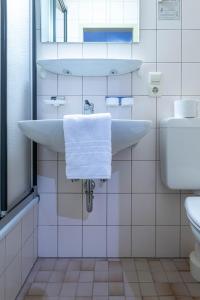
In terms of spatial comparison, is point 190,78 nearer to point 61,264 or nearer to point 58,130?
point 58,130

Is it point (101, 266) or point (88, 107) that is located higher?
point (88, 107)

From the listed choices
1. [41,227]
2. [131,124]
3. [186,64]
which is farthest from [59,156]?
[186,64]

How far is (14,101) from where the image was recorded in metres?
1.38

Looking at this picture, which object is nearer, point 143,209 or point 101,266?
point 101,266

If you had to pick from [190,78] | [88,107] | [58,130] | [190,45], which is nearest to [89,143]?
[58,130]

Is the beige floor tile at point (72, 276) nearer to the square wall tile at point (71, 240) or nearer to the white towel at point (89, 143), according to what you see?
the square wall tile at point (71, 240)

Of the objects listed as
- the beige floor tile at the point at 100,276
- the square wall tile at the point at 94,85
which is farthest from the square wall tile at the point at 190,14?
the beige floor tile at the point at 100,276

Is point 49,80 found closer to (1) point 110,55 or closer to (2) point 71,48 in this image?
(2) point 71,48

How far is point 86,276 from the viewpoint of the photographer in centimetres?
153

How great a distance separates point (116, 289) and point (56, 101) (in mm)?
1027

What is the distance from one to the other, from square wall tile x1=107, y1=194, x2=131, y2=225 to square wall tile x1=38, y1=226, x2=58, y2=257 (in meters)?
0.34

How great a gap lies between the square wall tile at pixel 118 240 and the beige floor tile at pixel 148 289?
0.32 meters

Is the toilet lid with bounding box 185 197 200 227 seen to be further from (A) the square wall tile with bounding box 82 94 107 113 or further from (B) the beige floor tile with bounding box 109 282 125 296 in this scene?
(A) the square wall tile with bounding box 82 94 107 113

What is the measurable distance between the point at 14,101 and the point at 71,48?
55 centimetres
